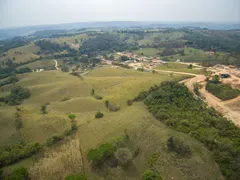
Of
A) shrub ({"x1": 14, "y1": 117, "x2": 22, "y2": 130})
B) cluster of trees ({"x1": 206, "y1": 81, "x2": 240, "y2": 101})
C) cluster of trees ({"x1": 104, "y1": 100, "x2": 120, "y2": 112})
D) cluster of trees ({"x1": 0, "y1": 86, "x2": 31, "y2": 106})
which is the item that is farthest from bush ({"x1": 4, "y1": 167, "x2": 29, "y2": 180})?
cluster of trees ({"x1": 206, "y1": 81, "x2": 240, "y2": 101})

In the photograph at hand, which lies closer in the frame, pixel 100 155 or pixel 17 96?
pixel 100 155

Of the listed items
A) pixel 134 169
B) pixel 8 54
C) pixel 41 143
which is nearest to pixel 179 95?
pixel 134 169

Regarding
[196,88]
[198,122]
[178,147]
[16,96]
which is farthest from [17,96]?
[196,88]

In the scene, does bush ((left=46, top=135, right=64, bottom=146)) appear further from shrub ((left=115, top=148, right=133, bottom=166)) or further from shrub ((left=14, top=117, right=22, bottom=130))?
shrub ((left=115, top=148, right=133, bottom=166))

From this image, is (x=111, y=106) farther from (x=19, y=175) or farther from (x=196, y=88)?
(x=196, y=88)

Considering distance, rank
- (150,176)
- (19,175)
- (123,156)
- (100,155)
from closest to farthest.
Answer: (150,176) < (19,175) < (100,155) < (123,156)

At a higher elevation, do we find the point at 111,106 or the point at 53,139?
the point at 53,139
